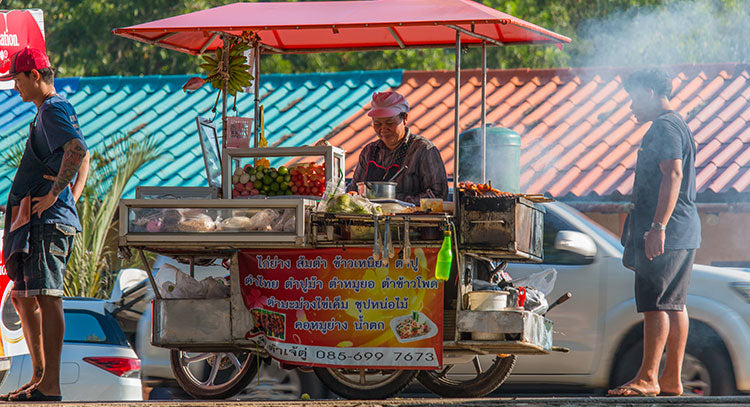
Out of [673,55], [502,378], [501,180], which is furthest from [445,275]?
[673,55]

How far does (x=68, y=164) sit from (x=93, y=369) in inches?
108

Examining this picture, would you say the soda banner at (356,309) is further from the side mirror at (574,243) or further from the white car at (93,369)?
the white car at (93,369)

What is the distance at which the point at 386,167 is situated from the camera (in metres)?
7.07

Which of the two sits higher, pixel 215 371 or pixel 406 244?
pixel 406 244

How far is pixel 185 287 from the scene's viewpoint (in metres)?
6.38

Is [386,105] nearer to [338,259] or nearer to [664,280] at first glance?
[338,259]

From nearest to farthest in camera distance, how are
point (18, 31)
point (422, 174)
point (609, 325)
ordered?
point (422, 174)
point (609, 325)
point (18, 31)

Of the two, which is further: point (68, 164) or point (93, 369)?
point (93, 369)

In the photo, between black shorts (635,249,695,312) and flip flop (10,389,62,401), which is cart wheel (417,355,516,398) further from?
flip flop (10,389,62,401)

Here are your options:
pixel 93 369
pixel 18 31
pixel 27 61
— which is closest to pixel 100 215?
pixel 18 31

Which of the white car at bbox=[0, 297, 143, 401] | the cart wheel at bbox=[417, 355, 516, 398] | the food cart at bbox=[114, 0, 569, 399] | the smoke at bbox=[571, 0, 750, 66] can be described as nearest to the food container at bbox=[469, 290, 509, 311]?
the food cart at bbox=[114, 0, 569, 399]

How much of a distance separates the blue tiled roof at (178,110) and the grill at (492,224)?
7222mm

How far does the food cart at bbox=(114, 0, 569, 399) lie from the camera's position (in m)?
5.93

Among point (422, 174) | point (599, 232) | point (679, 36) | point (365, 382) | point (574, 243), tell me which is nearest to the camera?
point (365, 382)
